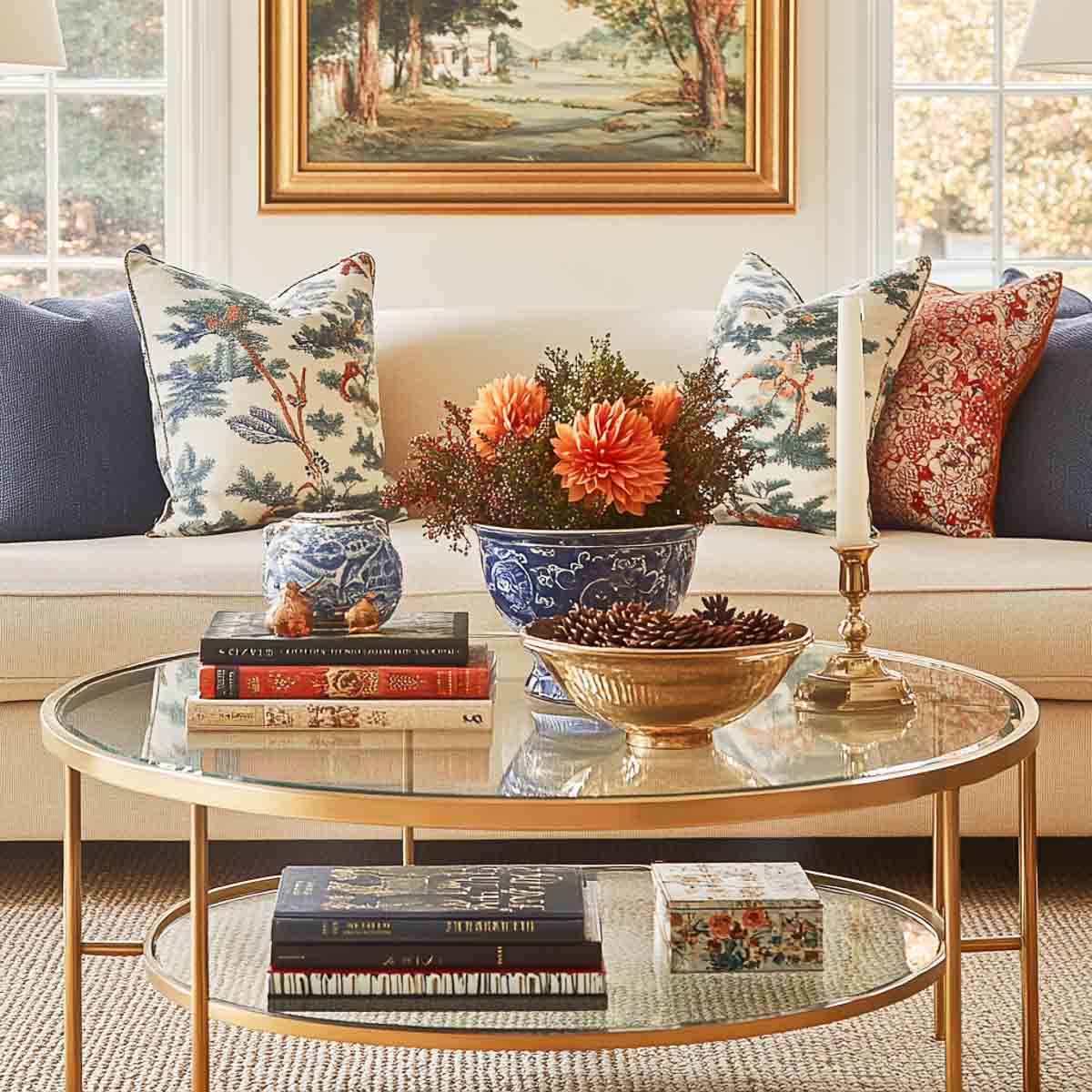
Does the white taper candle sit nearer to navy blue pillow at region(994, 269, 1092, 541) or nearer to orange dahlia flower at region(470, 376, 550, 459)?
orange dahlia flower at region(470, 376, 550, 459)

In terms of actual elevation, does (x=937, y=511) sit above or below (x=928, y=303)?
below

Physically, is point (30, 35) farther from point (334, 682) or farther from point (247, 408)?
point (334, 682)

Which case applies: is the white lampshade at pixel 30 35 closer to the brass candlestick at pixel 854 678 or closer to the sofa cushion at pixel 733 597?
the sofa cushion at pixel 733 597

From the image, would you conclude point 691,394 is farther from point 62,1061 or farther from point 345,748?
point 62,1061

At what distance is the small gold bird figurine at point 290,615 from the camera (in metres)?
1.66

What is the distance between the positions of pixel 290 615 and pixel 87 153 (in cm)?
244

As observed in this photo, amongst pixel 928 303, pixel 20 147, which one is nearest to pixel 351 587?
pixel 928 303

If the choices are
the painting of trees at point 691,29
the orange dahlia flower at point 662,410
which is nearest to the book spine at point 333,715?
the orange dahlia flower at point 662,410

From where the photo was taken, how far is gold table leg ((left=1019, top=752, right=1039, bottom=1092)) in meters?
1.62

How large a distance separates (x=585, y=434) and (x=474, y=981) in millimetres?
533

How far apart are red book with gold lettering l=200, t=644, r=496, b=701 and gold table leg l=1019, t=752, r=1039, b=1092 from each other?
55 centimetres

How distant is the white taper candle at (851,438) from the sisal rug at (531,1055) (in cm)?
61

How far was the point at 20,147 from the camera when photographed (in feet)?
12.4

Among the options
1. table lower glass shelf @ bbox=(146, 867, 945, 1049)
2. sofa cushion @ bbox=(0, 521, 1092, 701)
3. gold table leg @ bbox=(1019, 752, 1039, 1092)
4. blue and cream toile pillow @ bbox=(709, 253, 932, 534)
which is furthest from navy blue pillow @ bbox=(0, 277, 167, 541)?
gold table leg @ bbox=(1019, 752, 1039, 1092)
